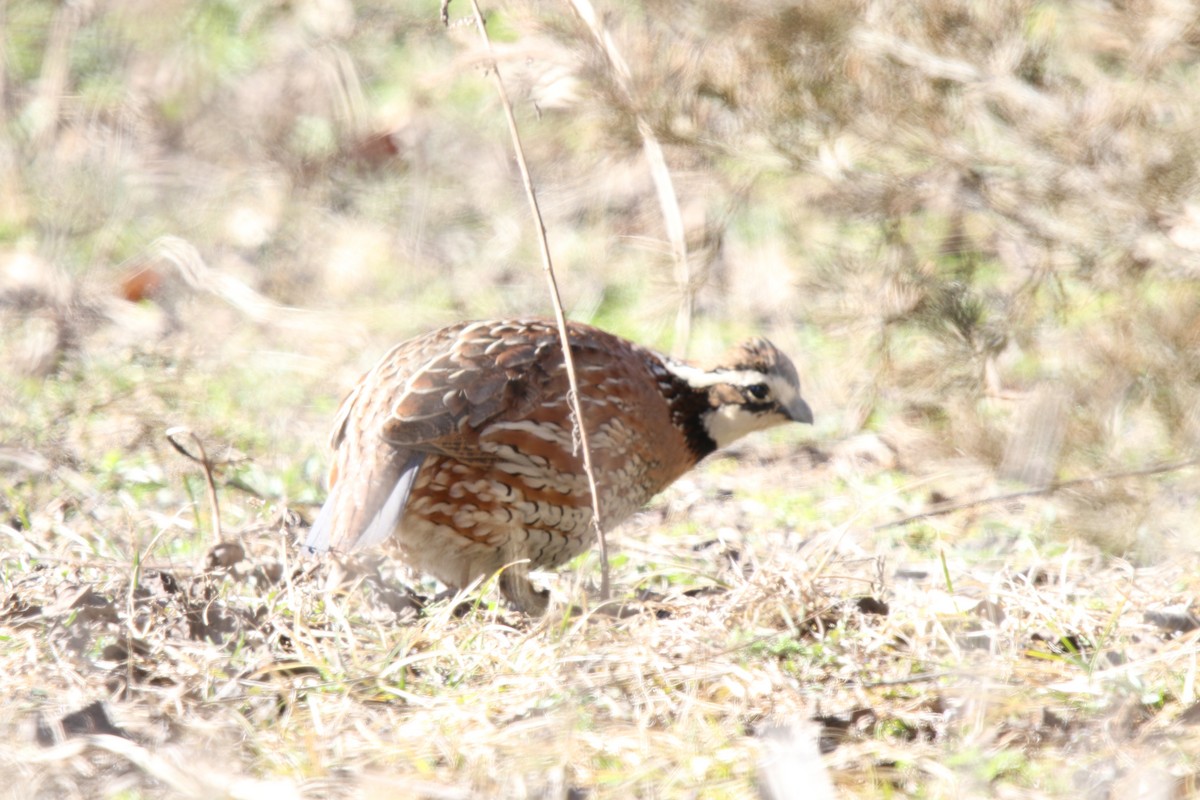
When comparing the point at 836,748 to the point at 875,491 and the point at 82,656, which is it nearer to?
the point at 82,656

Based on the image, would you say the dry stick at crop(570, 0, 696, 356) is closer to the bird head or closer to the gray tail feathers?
the bird head

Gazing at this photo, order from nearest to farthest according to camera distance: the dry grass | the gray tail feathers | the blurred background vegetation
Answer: the dry grass < the gray tail feathers < the blurred background vegetation

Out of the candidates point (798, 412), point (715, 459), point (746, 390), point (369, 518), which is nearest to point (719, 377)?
point (746, 390)

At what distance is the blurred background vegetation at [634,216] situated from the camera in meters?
3.87

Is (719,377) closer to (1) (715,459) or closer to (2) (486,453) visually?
(2) (486,453)

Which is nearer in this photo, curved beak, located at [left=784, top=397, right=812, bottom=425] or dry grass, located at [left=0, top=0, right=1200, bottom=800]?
dry grass, located at [left=0, top=0, right=1200, bottom=800]

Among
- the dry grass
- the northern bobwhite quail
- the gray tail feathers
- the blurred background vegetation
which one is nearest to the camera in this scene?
the dry grass

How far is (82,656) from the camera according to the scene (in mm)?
3166

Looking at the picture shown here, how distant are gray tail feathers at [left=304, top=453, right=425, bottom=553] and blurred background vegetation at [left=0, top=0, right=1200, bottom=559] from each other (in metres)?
0.72

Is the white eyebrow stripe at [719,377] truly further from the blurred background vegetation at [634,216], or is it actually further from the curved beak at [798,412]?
the blurred background vegetation at [634,216]

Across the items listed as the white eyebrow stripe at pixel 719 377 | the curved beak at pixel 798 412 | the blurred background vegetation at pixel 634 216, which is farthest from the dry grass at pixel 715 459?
the white eyebrow stripe at pixel 719 377

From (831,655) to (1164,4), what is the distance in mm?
1934

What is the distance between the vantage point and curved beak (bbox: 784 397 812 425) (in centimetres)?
451

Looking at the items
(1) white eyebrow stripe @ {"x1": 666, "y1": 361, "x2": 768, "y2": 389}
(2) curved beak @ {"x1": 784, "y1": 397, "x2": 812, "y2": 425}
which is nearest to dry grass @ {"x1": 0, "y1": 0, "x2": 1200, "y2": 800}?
(2) curved beak @ {"x1": 784, "y1": 397, "x2": 812, "y2": 425}
